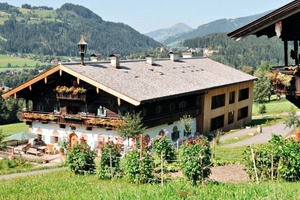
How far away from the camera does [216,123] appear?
42.9m

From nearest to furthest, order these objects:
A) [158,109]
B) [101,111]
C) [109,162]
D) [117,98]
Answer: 1. [109,162]
2. [117,98]
3. [101,111]
4. [158,109]

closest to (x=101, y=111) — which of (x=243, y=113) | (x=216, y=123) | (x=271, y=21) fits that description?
(x=216, y=123)

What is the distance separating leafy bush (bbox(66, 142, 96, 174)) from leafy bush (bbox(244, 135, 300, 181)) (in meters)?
7.68

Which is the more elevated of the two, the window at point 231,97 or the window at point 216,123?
the window at point 231,97

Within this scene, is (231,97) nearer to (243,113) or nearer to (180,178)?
(243,113)

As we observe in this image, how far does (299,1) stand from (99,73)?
23371 millimetres

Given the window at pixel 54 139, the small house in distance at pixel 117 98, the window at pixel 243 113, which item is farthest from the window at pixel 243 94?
the window at pixel 54 139

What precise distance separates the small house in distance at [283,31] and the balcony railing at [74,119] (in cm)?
1881

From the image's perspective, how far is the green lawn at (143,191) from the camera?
445 inches

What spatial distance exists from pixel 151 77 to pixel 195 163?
22464 mm

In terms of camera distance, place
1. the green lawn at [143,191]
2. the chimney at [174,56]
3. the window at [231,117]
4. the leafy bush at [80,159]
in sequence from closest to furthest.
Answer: the green lawn at [143,191] < the leafy bush at [80,159] < the window at [231,117] < the chimney at [174,56]

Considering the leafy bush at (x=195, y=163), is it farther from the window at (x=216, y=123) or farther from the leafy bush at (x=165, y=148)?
the window at (x=216, y=123)

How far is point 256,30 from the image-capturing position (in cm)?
1375

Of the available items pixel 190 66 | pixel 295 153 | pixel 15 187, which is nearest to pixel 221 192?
pixel 295 153
